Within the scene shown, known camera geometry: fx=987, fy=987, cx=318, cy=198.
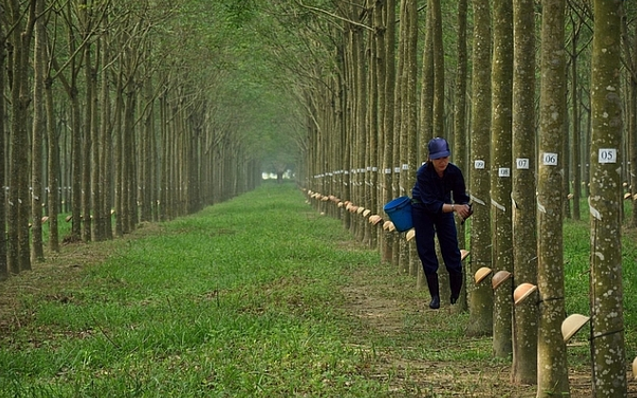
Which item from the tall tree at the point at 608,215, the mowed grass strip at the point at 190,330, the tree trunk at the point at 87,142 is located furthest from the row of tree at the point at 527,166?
the tree trunk at the point at 87,142

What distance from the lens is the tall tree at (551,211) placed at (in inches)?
266

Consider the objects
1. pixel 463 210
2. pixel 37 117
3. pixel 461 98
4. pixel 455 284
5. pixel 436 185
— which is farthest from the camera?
pixel 37 117

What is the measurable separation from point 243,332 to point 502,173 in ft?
10.1

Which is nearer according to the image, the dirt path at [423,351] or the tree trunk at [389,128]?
the dirt path at [423,351]

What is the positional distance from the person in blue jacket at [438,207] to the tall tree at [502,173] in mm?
785

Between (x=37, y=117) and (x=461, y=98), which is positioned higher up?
(x=37, y=117)

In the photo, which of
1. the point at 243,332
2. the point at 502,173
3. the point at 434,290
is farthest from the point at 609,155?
the point at 243,332

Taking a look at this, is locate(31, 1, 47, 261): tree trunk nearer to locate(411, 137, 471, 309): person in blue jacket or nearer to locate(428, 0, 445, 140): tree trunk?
locate(428, 0, 445, 140): tree trunk

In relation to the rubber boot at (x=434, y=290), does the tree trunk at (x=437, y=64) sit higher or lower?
higher

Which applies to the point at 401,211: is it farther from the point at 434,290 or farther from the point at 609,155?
the point at 609,155

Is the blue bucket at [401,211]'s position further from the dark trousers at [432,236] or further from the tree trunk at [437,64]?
the tree trunk at [437,64]

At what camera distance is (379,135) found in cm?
1927

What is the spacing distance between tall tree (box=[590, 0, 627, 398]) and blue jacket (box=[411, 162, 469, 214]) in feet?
12.3

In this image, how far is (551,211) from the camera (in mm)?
6863
